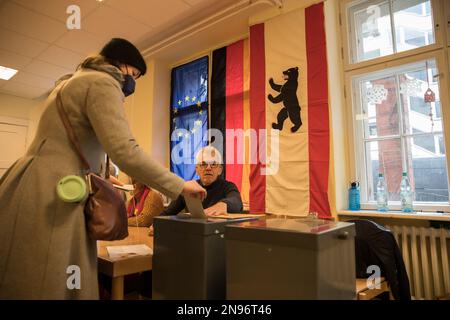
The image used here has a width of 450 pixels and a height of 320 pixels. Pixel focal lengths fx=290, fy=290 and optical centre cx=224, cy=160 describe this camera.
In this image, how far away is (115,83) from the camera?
2.92 ft

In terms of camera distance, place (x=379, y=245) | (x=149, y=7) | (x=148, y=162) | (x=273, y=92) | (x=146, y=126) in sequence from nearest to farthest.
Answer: (x=148, y=162), (x=379, y=245), (x=273, y=92), (x=149, y=7), (x=146, y=126)

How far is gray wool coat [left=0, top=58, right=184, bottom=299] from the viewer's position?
30.6 inches

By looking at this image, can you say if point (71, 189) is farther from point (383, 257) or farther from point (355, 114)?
point (355, 114)

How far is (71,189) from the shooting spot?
78 centimetres

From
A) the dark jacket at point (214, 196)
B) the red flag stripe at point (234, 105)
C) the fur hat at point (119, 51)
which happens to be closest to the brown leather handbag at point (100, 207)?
the fur hat at point (119, 51)

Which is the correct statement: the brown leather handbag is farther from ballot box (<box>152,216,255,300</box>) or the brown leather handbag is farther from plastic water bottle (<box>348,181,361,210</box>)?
plastic water bottle (<box>348,181,361,210</box>)

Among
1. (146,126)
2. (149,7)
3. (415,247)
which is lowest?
(415,247)

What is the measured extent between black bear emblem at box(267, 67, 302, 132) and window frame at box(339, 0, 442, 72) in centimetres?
43

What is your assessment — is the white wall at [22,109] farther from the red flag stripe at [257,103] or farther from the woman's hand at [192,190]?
the woman's hand at [192,190]

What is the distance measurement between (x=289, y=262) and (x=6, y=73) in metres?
4.78

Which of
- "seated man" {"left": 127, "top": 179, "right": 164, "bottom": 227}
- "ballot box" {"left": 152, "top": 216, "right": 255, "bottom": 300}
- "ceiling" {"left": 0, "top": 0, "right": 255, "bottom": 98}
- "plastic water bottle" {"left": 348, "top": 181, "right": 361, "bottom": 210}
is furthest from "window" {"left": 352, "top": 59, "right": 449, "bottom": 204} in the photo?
"ballot box" {"left": 152, "top": 216, "right": 255, "bottom": 300}

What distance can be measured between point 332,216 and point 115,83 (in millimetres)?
1759
